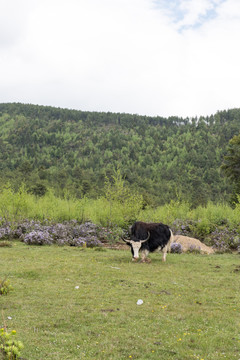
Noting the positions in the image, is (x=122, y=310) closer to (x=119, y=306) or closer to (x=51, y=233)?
(x=119, y=306)

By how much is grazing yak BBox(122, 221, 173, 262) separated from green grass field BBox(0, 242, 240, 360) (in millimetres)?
739

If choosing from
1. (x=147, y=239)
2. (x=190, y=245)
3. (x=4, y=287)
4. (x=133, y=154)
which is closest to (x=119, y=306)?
(x=4, y=287)

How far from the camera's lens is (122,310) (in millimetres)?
8484

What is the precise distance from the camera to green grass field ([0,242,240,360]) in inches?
248

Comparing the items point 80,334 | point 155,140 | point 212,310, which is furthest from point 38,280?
point 155,140

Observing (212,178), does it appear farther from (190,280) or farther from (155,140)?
(190,280)

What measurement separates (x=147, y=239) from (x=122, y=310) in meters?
6.81

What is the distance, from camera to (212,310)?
8.69 m

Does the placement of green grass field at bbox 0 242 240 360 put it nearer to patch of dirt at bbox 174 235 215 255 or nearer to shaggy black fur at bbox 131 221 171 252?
shaggy black fur at bbox 131 221 171 252

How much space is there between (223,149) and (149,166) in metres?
35.4

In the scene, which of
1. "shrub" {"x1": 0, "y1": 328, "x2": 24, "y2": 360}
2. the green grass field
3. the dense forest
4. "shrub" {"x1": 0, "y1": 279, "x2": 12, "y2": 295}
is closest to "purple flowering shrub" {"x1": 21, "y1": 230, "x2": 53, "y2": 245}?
the green grass field

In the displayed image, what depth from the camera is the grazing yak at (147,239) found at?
15203 mm

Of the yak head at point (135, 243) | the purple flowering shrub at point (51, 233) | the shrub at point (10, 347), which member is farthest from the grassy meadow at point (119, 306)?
the purple flowering shrub at point (51, 233)

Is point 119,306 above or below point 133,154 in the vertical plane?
below
